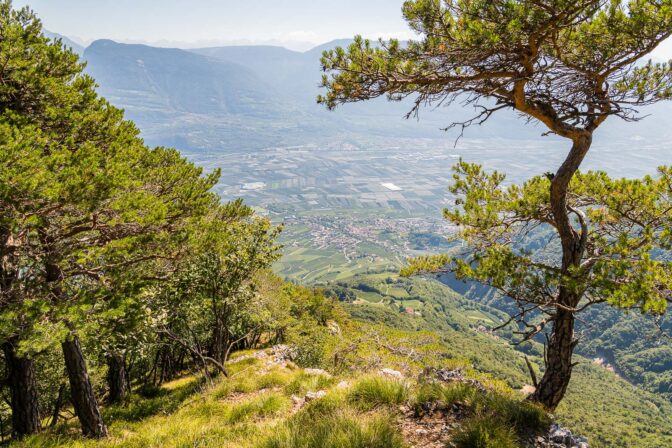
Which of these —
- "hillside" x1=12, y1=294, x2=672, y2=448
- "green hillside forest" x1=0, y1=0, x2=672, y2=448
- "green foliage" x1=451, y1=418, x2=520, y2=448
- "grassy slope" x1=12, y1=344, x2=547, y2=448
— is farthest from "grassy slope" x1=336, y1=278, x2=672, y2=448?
"green foliage" x1=451, y1=418, x2=520, y2=448

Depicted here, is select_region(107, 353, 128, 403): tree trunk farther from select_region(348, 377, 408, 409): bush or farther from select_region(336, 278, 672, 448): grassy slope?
select_region(336, 278, 672, 448): grassy slope

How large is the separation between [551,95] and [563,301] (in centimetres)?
394

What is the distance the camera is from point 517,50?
5625 millimetres

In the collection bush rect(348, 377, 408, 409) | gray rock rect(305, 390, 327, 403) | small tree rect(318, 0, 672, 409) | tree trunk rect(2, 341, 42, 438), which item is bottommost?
tree trunk rect(2, 341, 42, 438)

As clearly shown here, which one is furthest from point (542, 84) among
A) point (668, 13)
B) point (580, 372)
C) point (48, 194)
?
point (580, 372)

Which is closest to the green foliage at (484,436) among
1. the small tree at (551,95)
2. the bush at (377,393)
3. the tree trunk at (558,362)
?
the bush at (377,393)

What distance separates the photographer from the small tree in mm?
5016

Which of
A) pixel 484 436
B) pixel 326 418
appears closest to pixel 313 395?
pixel 326 418

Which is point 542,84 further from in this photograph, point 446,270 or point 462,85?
point 446,270

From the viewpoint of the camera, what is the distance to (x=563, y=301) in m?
6.65

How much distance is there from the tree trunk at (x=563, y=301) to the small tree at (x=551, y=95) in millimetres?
20

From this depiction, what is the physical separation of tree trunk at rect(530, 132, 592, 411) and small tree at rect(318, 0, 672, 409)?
0.02 meters

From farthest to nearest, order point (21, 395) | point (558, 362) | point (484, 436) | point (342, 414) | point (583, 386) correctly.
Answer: point (583, 386), point (21, 395), point (558, 362), point (342, 414), point (484, 436)

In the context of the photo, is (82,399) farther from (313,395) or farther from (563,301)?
(563,301)
